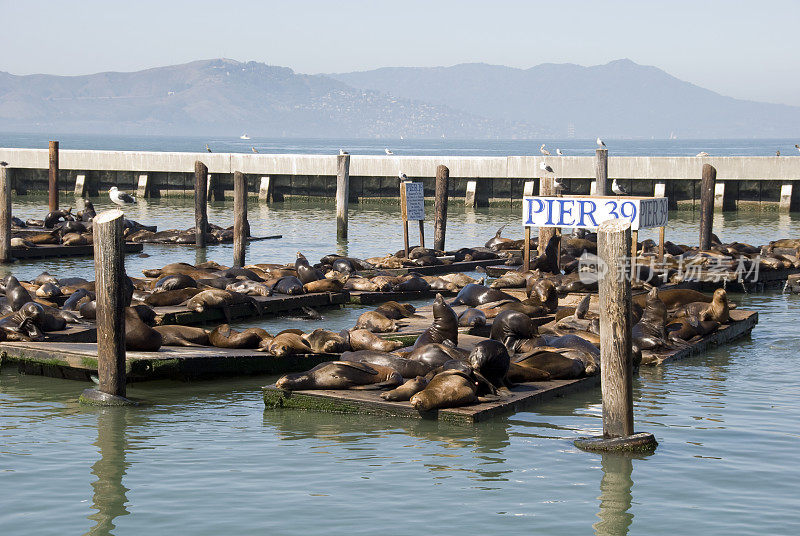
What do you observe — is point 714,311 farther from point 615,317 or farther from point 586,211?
point 615,317

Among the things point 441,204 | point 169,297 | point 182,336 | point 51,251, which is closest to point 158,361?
point 182,336

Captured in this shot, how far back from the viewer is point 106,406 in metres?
9.89

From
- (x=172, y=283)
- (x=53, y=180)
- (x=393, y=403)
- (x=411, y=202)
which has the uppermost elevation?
(x=53, y=180)

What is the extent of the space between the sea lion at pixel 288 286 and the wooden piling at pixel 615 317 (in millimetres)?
8384

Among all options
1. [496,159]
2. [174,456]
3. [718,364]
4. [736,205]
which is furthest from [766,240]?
[174,456]

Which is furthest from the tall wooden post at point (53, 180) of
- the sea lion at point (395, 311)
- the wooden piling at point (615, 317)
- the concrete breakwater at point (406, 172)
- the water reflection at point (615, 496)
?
the water reflection at point (615, 496)

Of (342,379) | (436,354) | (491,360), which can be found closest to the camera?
(491,360)

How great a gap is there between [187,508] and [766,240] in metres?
23.1

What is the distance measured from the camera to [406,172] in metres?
38.7

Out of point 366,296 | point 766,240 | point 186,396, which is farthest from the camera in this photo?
point 766,240

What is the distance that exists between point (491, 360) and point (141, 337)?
372cm

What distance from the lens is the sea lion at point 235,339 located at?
38.5 ft

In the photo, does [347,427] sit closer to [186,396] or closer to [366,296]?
[186,396]

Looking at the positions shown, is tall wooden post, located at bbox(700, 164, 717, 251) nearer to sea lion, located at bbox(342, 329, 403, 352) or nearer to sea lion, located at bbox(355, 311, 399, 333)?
sea lion, located at bbox(355, 311, 399, 333)
